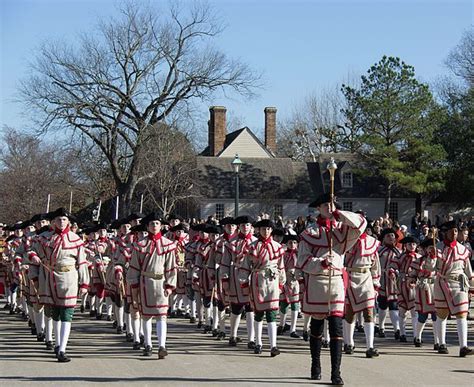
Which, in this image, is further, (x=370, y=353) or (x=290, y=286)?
(x=290, y=286)

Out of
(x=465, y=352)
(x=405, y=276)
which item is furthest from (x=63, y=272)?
(x=465, y=352)

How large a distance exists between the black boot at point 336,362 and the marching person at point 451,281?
3.54 m

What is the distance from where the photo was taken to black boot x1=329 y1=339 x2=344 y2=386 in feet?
35.6

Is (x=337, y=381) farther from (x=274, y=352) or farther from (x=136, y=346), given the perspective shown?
(x=136, y=346)

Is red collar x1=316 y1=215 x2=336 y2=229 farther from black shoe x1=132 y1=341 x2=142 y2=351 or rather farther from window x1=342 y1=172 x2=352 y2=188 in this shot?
window x1=342 y1=172 x2=352 y2=188

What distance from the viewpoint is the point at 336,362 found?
1092cm

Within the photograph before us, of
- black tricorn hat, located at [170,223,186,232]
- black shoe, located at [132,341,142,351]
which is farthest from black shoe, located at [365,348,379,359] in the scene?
black tricorn hat, located at [170,223,186,232]

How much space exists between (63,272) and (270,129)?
172 ft

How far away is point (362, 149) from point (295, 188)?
8637 millimetres

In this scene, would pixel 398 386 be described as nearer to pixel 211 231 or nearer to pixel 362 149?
pixel 211 231

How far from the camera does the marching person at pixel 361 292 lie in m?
13.6

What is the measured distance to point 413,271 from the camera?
50.9ft

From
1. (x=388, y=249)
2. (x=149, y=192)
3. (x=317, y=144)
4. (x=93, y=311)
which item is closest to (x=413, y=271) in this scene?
(x=388, y=249)

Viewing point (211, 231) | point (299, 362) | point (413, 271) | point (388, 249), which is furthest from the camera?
point (211, 231)
